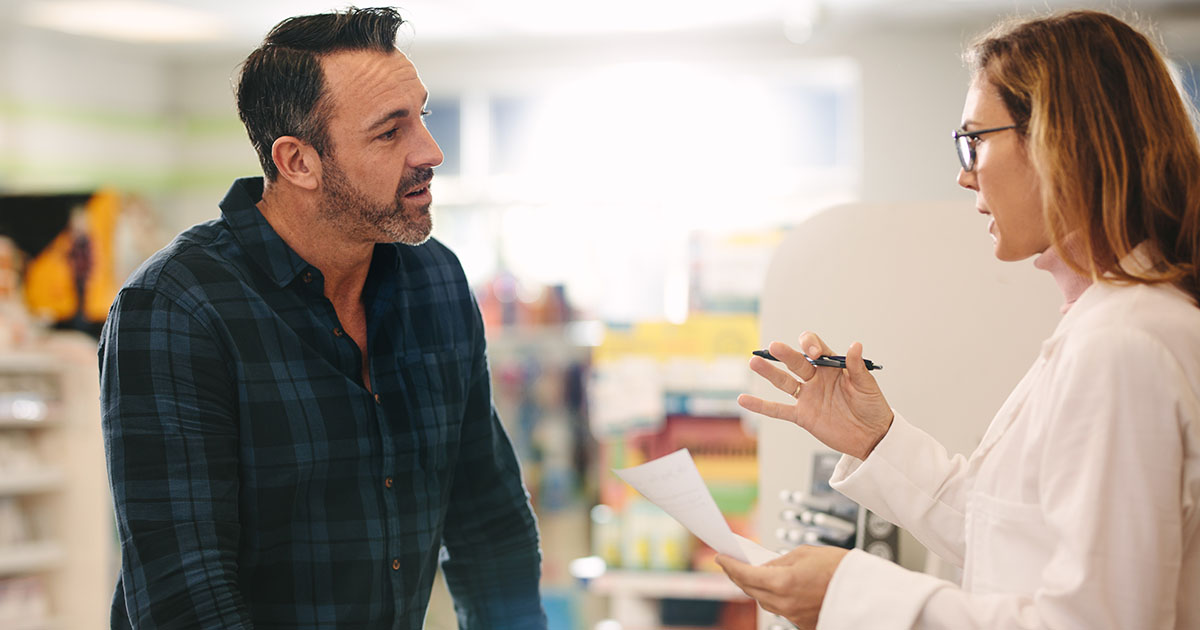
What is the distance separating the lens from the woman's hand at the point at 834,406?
1500 mm

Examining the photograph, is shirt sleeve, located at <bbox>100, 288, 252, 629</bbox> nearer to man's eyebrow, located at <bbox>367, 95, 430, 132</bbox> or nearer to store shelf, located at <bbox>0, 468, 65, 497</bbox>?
man's eyebrow, located at <bbox>367, 95, 430, 132</bbox>

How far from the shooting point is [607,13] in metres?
6.10

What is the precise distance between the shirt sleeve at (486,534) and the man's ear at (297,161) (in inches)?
14.8

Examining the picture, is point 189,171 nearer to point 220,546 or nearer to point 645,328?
point 645,328

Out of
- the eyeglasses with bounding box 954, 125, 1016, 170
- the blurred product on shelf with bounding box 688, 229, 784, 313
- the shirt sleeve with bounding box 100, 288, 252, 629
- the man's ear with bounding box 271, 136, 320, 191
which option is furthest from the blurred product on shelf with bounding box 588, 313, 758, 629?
the eyeglasses with bounding box 954, 125, 1016, 170

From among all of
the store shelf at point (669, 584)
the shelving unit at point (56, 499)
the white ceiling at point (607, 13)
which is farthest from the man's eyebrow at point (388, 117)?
the white ceiling at point (607, 13)

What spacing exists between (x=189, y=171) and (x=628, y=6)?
347 centimetres

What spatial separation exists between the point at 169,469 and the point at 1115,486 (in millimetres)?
1132

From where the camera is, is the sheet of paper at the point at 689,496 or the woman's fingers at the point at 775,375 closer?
the sheet of paper at the point at 689,496

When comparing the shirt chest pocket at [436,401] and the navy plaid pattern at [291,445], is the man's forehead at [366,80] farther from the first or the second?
the shirt chest pocket at [436,401]

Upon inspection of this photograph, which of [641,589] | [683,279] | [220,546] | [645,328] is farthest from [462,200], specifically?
[220,546]

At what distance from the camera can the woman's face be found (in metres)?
1.23

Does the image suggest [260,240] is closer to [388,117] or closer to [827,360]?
[388,117]

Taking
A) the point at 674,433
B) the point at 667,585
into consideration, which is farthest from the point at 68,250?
the point at 667,585
